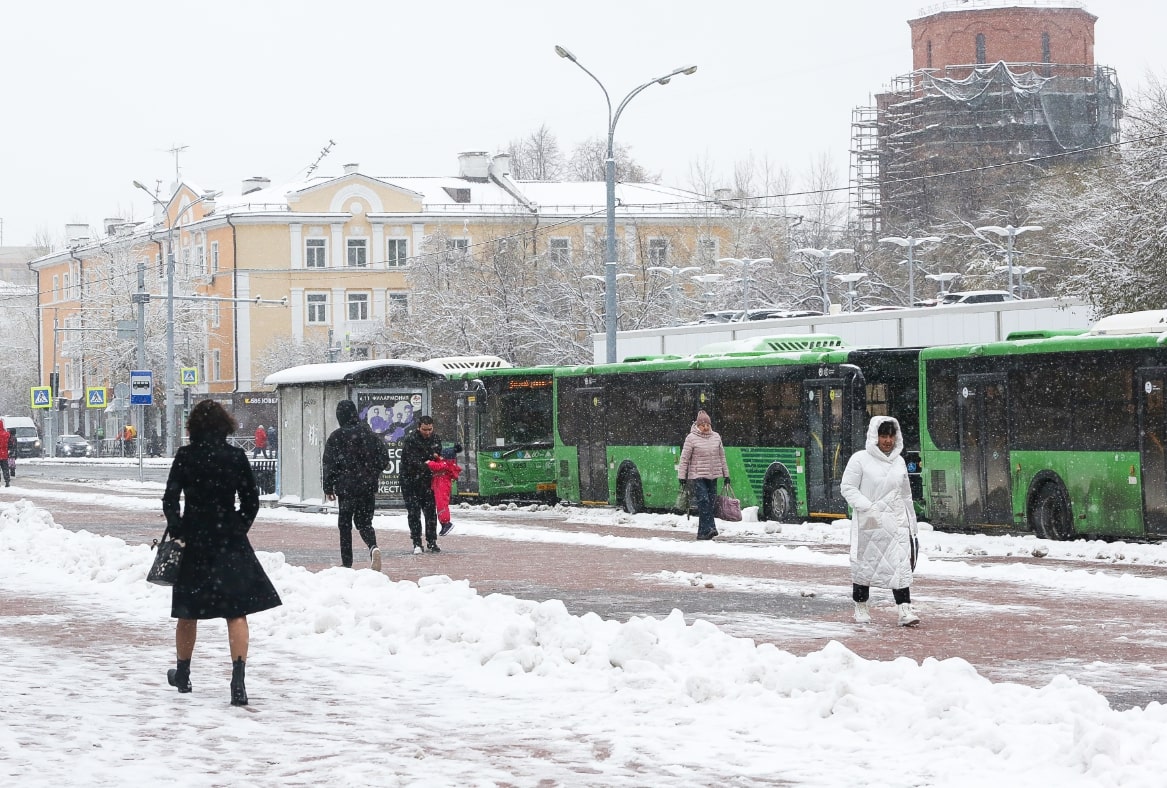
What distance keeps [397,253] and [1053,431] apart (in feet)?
252

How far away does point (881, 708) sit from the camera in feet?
31.7

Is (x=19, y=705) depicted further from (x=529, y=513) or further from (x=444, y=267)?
(x=444, y=267)

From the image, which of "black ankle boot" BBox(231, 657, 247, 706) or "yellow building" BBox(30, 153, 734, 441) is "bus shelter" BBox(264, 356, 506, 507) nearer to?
"black ankle boot" BBox(231, 657, 247, 706)

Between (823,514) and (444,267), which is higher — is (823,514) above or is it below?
below

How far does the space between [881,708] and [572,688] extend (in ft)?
7.26

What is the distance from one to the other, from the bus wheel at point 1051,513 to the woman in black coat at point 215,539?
14.5 metres

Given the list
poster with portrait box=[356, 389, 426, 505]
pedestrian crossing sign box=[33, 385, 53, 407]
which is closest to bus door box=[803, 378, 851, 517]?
poster with portrait box=[356, 389, 426, 505]

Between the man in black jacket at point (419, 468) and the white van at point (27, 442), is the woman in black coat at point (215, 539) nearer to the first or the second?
the man in black jacket at point (419, 468)

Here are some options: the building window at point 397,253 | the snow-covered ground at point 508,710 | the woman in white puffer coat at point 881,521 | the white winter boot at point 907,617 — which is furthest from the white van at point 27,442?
the white winter boot at point 907,617

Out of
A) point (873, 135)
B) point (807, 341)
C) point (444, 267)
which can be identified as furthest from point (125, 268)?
point (807, 341)

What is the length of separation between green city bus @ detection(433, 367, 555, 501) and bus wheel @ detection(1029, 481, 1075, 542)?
47.1ft

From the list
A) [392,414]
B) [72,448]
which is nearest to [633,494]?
[392,414]

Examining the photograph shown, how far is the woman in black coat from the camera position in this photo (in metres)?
10.8

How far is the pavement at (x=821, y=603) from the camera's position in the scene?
40.9 feet
